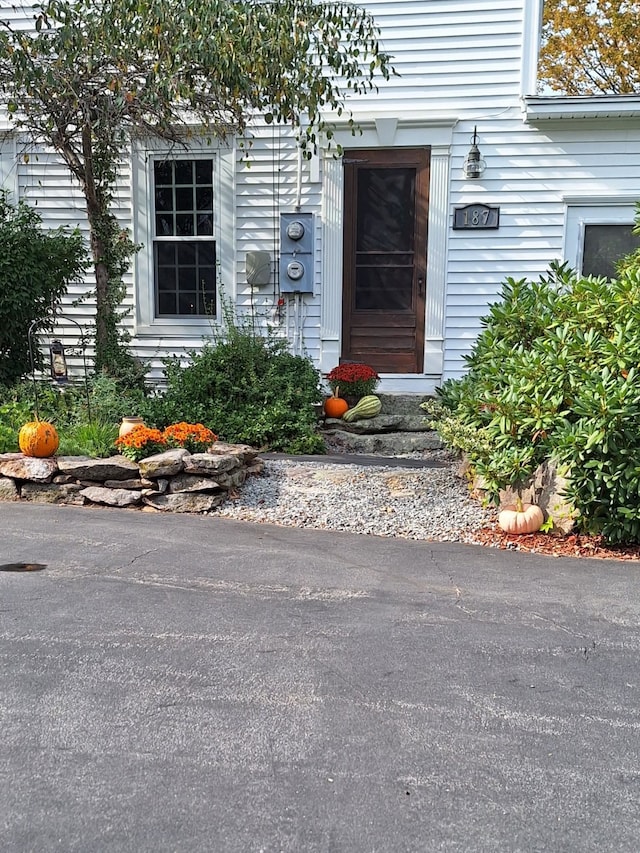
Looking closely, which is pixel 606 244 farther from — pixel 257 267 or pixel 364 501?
pixel 364 501

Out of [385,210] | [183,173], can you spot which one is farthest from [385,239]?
[183,173]

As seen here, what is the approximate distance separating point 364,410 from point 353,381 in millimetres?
372

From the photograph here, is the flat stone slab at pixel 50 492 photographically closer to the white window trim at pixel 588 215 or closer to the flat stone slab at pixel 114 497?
the flat stone slab at pixel 114 497

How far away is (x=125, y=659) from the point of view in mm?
2836

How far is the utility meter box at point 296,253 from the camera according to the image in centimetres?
832

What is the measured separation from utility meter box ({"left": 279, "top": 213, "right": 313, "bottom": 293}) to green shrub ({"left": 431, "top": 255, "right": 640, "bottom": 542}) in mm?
3376

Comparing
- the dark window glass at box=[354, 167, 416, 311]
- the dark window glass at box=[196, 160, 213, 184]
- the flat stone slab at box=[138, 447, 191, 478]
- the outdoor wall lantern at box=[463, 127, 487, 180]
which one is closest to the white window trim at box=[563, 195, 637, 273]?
the outdoor wall lantern at box=[463, 127, 487, 180]

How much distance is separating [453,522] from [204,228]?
541 centimetres

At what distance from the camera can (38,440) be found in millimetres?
5289

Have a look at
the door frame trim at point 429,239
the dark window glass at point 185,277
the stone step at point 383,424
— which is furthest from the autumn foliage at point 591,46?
the stone step at point 383,424

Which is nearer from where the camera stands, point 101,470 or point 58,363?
point 101,470

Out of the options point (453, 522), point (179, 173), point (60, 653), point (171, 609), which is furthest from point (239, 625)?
point (179, 173)

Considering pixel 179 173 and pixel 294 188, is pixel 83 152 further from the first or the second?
pixel 294 188

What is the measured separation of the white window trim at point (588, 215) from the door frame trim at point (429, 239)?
1363 mm
